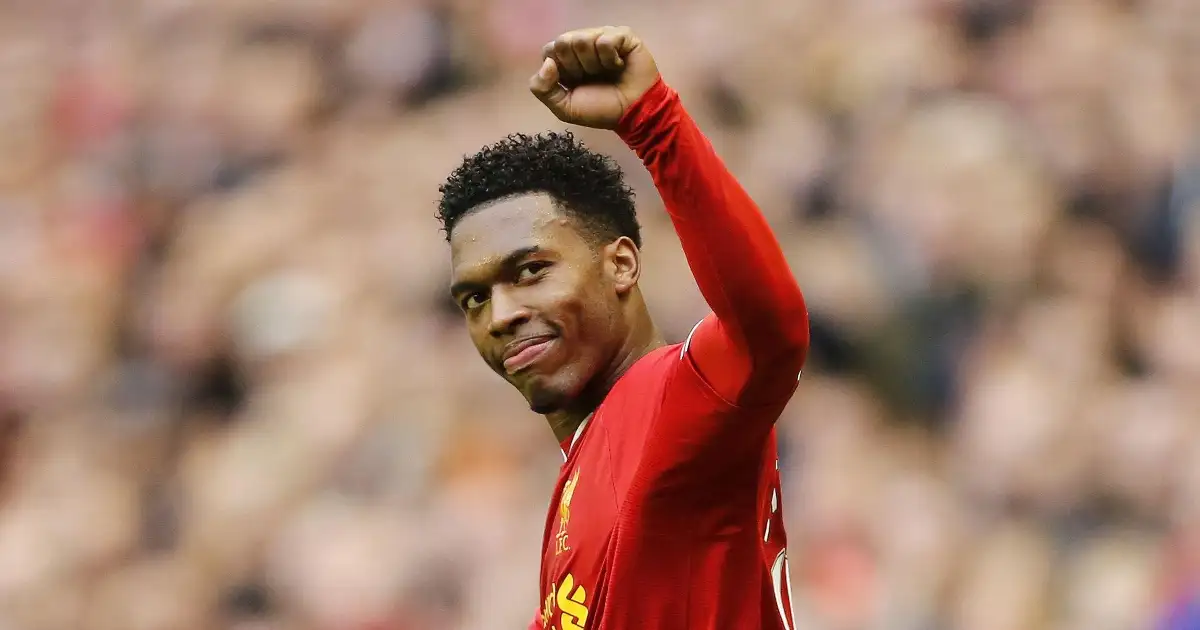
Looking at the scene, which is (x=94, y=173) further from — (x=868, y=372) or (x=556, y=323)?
(x=556, y=323)

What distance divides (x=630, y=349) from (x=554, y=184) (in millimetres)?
336

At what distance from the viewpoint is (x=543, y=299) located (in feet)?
7.94

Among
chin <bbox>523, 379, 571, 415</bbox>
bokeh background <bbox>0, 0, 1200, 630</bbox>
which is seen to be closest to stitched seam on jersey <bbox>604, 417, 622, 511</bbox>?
chin <bbox>523, 379, 571, 415</bbox>

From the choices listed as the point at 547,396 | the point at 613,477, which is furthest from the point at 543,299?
the point at 613,477

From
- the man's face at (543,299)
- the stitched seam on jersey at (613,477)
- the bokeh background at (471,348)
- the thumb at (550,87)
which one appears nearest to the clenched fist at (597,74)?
the thumb at (550,87)

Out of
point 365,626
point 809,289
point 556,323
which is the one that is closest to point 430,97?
point 809,289

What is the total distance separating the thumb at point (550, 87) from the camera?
198cm

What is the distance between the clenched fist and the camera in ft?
6.36

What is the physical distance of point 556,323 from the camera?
242 centimetres

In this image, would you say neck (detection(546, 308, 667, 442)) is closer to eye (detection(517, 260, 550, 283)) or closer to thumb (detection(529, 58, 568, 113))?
eye (detection(517, 260, 550, 283))

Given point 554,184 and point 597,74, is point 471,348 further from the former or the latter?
point 597,74

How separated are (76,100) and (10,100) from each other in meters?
0.42

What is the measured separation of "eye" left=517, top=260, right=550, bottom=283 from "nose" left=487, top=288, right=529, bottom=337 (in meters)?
0.04

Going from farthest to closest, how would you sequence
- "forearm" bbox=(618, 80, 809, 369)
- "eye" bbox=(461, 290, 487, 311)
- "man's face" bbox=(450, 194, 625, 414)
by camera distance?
"eye" bbox=(461, 290, 487, 311)
"man's face" bbox=(450, 194, 625, 414)
"forearm" bbox=(618, 80, 809, 369)
